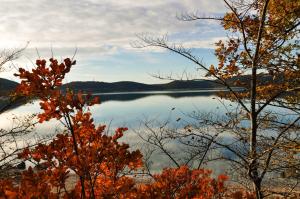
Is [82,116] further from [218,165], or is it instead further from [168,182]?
[218,165]

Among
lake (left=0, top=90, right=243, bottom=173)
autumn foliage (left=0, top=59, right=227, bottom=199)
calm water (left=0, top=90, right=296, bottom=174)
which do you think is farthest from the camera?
lake (left=0, top=90, right=243, bottom=173)

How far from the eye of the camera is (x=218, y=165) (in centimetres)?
2992

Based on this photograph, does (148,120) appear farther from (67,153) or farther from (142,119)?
(67,153)

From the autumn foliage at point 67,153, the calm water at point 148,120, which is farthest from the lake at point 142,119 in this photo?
the autumn foliage at point 67,153

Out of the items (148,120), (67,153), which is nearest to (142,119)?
(148,120)

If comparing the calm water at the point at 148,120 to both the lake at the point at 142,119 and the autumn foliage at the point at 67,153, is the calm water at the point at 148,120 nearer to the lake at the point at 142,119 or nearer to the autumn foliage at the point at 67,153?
the lake at the point at 142,119

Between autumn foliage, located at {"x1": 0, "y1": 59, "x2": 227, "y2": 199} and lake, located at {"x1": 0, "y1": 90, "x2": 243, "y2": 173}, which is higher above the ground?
autumn foliage, located at {"x1": 0, "y1": 59, "x2": 227, "y2": 199}

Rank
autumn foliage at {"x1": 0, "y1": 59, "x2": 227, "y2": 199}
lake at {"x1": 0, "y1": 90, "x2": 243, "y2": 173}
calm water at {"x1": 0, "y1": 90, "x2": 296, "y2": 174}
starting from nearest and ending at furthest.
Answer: autumn foliage at {"x1": 0, "y1": 59, "x2": 227, "y2": 199} → calm water at {"x1": 0, "y1": 90, "x2": 296, "y2": 174} → lake at {"x1": 0, "y1": 90, "x2": 243, "y2": 173}

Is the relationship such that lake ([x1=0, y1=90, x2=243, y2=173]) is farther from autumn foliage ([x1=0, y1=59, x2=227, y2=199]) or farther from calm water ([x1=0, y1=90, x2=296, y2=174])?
autumn foliage ([x1=0, y1=59, x2=227, y2=199])

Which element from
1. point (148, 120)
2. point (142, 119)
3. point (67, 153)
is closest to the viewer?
point (67, 153)

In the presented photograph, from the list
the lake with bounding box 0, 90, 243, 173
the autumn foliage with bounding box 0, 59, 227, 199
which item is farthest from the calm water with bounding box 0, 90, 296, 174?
the autumn foliage with bounding box 0, 59, 227, 199

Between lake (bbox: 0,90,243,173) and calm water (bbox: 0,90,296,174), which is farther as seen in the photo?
lake (bbox: 0,90,243,173)

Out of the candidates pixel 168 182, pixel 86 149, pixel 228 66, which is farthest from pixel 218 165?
pixel 86 149

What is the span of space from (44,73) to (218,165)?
89.7ft
